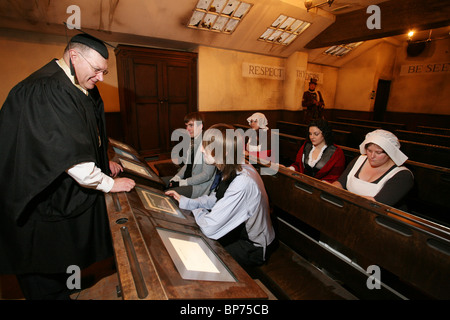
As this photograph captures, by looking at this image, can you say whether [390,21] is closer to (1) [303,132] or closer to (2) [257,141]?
(1) [303,132]

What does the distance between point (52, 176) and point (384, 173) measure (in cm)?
261

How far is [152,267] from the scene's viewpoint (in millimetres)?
873

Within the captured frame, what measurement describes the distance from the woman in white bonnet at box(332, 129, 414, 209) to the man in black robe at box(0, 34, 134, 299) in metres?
2.13

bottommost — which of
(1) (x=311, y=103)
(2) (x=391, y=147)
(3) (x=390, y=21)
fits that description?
(2) (x=391, y=147)

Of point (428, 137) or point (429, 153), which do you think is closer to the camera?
point (429, 153)

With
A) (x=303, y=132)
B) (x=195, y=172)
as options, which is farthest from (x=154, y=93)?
(x=303, y=132)

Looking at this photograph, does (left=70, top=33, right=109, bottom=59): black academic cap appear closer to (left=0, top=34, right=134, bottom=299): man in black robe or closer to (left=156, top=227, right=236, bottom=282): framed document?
(left=0, top=34, right=134, bottom=299): man in black robe

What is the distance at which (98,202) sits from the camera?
1.59 meters

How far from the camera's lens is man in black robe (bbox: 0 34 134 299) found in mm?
1267

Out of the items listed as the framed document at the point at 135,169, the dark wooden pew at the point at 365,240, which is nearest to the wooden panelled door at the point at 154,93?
the framed document at the point at 135,169

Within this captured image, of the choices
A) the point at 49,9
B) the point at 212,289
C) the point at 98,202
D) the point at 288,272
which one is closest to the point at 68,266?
the point at 98,202

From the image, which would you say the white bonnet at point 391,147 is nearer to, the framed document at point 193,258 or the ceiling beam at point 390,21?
the framed document at point 193,258

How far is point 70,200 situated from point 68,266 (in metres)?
0.47

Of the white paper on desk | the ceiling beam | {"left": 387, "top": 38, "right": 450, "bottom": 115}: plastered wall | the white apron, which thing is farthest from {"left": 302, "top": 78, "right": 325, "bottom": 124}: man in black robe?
the white paper on desk
